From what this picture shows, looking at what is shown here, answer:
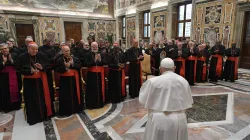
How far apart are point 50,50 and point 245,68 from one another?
373 inches

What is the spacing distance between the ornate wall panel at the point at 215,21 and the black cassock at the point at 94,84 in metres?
7.34

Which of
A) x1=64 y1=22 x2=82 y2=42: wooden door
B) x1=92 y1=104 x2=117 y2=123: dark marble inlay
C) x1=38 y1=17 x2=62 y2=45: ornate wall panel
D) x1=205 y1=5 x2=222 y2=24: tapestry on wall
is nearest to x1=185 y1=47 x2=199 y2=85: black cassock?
x1=92 y1=104 x2=117 y2=123: dark marble inlay

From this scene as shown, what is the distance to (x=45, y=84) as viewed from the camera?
147 inches

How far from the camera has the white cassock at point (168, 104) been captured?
1802 mm

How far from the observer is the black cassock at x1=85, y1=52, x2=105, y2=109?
4.22 metres

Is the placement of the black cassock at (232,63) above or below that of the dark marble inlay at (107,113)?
above

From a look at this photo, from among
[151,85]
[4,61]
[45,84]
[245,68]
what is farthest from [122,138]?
[245,68]

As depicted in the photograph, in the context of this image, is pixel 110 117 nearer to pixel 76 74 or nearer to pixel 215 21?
pixel 76 74

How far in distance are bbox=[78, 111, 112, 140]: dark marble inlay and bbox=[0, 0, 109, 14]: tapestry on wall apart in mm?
11906

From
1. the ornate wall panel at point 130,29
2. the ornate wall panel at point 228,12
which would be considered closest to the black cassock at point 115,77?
the ornate wall panel at point 228,12

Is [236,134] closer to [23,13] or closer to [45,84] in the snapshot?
[45,84]

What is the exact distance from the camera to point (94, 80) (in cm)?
426

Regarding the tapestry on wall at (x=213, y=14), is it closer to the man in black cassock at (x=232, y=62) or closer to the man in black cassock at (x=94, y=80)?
the man in black cassock at (x=232, y=62)

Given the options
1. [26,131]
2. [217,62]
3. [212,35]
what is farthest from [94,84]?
[212,35]
